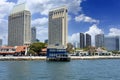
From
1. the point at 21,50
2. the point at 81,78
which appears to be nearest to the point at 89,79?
the point at 81,78

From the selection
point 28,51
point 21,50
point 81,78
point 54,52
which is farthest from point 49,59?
point 81,78

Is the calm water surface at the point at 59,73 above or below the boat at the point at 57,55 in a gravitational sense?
below

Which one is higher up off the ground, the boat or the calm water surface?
the boat

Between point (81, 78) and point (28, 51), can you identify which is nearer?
point (81, 78)

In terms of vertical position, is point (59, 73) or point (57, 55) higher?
point (57, 55)

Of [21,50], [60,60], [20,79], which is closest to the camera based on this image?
[20,79]

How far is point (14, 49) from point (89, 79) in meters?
138

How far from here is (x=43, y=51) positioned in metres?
169

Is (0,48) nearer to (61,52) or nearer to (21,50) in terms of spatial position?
(21,50)

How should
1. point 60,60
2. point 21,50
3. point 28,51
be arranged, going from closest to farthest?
point 60,60 < point 28,51 < point 21,50

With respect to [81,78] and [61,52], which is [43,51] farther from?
[81,78]

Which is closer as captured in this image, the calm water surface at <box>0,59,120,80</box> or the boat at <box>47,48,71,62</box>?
the calm water surface at <box>0,59,120,80</box>

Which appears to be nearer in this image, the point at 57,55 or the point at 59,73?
the point at 59,73

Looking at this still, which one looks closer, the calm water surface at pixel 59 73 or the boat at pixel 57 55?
the calm water surface at pixel 59 73
